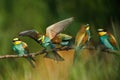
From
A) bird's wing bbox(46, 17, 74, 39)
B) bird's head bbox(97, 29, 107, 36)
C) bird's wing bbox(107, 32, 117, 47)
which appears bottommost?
bird's wing bbox(107, 32, 117, 47)

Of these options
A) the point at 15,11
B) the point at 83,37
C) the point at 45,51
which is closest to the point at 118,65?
the point at 83,37

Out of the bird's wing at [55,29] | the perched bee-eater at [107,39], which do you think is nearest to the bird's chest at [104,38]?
the perched bee-eater at [107,39]

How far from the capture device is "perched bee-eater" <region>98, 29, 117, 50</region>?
261 cm

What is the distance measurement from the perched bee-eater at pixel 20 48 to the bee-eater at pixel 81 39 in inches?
9.1

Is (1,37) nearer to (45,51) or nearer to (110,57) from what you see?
(45,51)

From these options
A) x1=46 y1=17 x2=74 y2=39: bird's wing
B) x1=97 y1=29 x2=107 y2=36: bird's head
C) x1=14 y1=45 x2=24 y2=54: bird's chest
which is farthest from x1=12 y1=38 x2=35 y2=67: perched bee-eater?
x1=97 y1=29 x2=107 y2=36: bird's head

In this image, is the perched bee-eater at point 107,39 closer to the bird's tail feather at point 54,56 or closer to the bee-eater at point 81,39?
the bee-eater at point 81,39

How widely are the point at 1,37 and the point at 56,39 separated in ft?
0.93

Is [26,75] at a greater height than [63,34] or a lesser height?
lesser

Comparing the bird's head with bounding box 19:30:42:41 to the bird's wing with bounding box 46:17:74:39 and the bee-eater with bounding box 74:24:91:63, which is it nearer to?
the bird's wing with bounding box 46:17:74:39

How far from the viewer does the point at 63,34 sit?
100 inches

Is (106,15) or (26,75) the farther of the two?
(106,15)

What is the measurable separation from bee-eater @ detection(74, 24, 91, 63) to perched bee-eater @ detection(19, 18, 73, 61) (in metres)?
0.09

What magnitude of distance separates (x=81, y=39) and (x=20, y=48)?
0.32 metres
